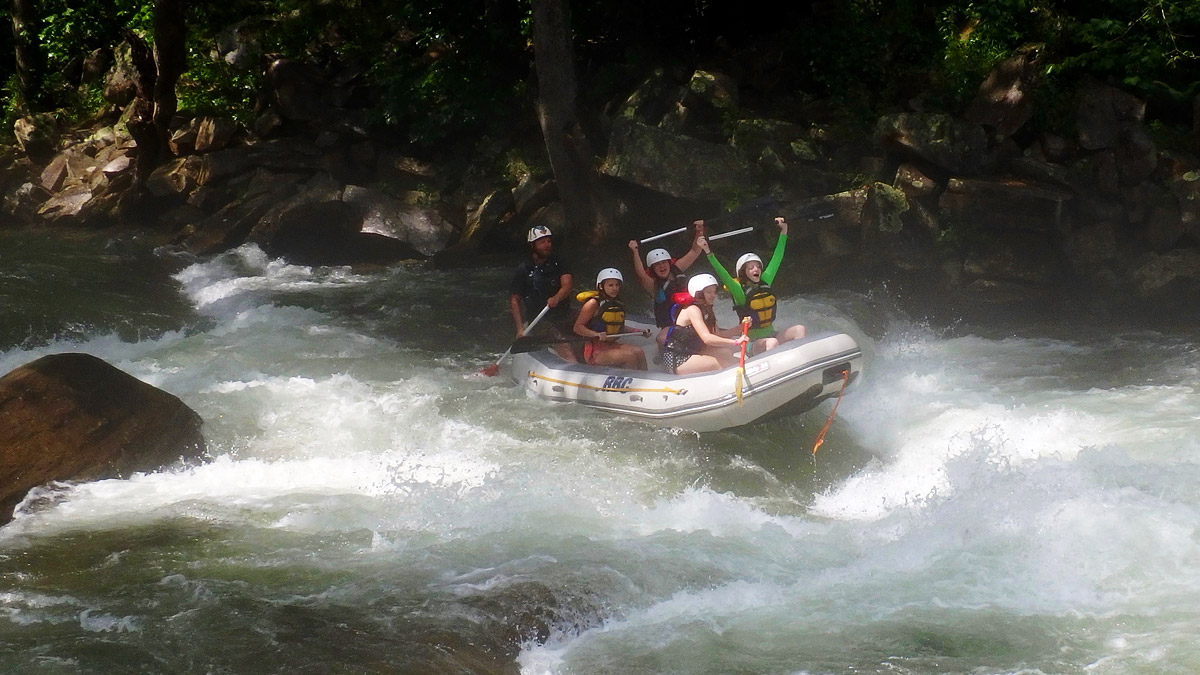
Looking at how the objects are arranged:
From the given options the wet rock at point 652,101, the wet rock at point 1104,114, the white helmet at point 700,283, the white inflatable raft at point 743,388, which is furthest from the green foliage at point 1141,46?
the white inflatable raft at point 743,388

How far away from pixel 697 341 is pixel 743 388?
2.58 ft

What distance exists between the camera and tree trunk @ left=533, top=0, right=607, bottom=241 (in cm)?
1148

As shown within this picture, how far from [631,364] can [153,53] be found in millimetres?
9502

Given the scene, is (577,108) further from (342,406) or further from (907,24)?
(342,406)

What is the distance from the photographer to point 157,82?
13680mm

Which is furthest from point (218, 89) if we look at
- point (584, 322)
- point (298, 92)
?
point (584, 322)

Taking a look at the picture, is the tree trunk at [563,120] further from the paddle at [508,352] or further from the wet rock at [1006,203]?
the wet rock at [1006,203]

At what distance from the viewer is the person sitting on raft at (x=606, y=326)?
8.34 metres

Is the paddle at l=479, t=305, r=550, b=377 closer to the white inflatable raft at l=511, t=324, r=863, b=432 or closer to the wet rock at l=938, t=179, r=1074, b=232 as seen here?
the white inflatable raft at l=511, t=324, r=863, b=432

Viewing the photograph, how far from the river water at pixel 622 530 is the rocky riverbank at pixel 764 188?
52.4 inches

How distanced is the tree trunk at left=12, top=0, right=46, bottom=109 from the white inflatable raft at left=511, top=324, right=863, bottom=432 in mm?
12713

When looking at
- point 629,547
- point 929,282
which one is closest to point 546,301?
point 629,547

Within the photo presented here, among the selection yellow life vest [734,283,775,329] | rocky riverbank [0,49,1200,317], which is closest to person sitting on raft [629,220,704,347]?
yellow life vest [734,283,775,329]

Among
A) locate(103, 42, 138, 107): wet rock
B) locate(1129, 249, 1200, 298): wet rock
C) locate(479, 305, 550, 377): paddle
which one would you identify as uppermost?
locate(103, 42, 138, 107): wet rock
